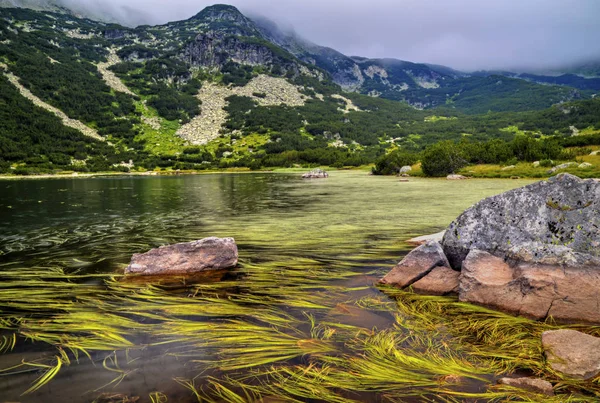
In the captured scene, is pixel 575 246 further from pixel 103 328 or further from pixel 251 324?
pixel 103 328

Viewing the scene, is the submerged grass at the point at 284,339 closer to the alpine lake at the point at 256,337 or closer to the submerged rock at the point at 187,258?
the alpine lake at the point at 256,337

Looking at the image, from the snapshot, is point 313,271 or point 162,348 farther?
point 313,271

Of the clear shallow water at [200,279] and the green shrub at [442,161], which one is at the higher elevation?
the green shrub at [442,161]

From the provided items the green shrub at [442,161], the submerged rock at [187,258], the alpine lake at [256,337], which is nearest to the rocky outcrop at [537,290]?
the alpine lake at [256,337]

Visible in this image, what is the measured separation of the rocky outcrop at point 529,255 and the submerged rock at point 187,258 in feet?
14.3

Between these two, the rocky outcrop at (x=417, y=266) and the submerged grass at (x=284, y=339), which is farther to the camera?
the rocky outcrop at (x=417, y=266)

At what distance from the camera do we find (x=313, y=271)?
8758 millimetres

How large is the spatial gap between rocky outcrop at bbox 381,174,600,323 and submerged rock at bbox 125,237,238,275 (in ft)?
14.3

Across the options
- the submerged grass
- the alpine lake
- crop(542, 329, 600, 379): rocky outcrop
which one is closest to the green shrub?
the alpine lake

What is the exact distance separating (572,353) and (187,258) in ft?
26.5

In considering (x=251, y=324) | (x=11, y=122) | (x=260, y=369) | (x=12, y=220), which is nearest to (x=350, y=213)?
(x=251, y=324)

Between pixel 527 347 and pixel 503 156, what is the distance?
6840 centimetres

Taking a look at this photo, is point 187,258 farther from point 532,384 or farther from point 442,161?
point 442,161

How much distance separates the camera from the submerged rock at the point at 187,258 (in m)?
8.70
